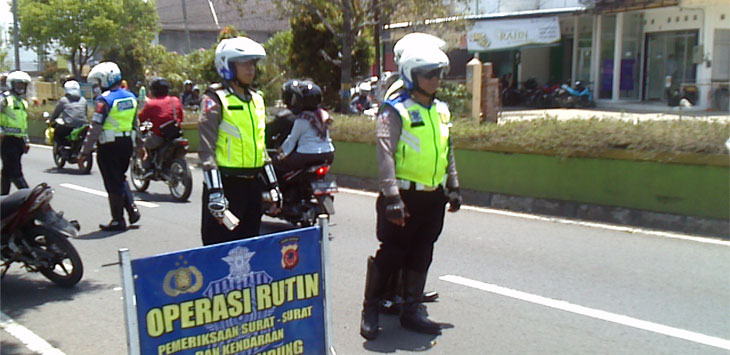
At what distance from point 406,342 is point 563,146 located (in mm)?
4853

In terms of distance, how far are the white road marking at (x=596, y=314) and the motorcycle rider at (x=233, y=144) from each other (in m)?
2.13

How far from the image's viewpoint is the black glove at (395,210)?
14.4 feet

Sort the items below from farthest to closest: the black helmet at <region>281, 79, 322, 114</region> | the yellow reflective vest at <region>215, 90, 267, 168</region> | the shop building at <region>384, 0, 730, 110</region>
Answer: the shop building at <region>384, 0, 730, 110</region>
the black helmet at <region>281, 79, 322, 114</region>
the yellow reflective vest at <region>215, 90, 267, 168</region>

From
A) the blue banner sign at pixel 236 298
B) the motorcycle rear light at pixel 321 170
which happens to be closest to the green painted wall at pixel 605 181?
the motorcycle rear light at pixel 321 170

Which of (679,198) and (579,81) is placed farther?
(579,81)

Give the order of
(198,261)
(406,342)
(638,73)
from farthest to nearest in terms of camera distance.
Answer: (638,73)
(406,342)
(198,261)

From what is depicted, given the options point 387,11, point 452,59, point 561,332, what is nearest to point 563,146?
point 561,332

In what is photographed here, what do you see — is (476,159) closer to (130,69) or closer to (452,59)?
(452,59)

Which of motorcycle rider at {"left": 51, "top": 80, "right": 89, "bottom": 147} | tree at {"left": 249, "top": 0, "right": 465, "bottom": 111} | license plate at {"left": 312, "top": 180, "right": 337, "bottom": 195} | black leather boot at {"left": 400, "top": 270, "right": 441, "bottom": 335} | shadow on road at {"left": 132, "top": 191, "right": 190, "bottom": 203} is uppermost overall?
tree at {"left": 249, "top": 0, "right": 465, "bottom": 111}

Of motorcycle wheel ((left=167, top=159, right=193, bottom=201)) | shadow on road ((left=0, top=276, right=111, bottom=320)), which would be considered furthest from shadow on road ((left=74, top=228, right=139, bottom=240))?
motorcycle wheel ((left=167, top=159, right=193, bottom=201))

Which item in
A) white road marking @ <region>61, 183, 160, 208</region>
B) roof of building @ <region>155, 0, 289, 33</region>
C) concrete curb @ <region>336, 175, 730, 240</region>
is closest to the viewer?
concrete curb @ <region>336, 175, 730, 240</region>

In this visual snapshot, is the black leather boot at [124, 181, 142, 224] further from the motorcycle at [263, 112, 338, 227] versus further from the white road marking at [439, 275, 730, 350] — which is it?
the white road marking at [439, 275, 730, 350]

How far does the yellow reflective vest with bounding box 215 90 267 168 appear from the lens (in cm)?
460

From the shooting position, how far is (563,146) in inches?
347
